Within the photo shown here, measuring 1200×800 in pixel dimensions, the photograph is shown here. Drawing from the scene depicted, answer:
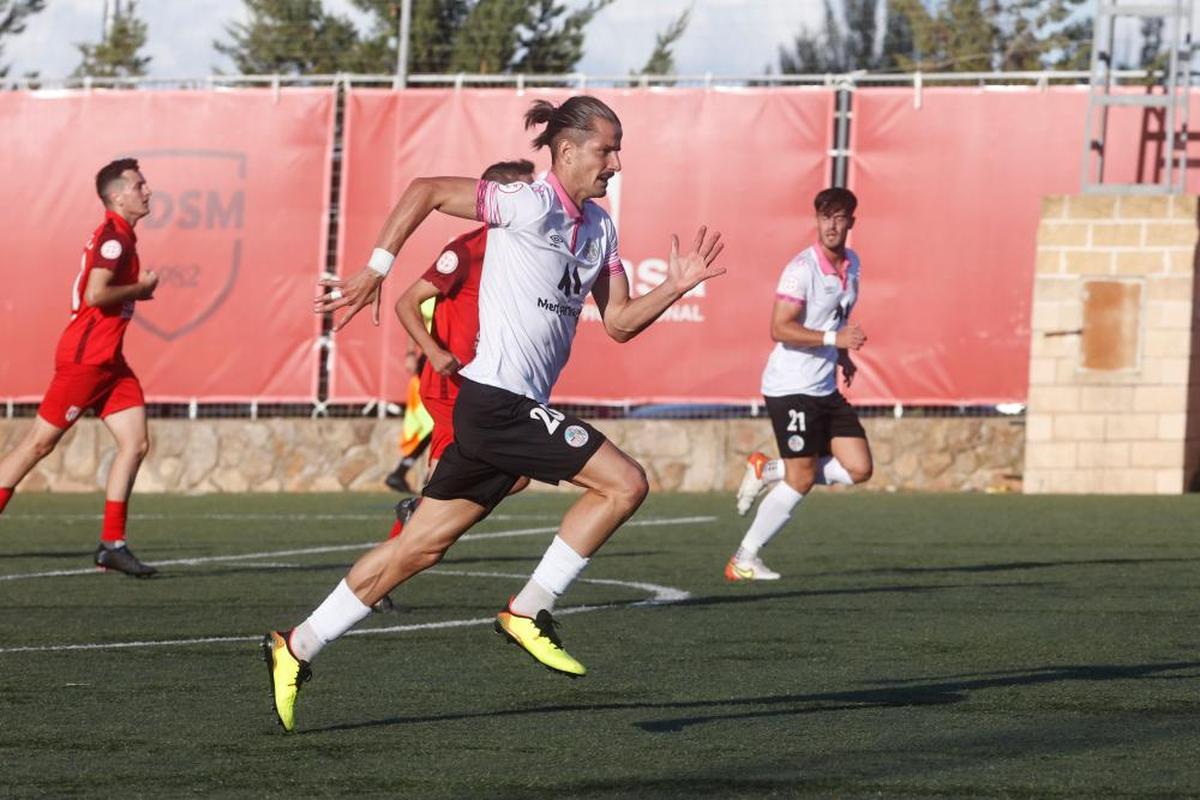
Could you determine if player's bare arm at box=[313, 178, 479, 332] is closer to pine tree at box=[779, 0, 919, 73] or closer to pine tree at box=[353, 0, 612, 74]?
pine tree at box=[353, 0, 612, 74]

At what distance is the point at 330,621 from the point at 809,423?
19.4 ft

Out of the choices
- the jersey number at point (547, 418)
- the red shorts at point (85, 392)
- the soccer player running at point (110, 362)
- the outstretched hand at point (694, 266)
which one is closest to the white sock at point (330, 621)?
the jersey number at point (547, 418)

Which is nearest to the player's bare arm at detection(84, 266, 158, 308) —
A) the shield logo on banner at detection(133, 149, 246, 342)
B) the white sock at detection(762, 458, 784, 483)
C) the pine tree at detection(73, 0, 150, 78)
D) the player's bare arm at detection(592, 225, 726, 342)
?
the white sock at detection(762, 458, 784, 483)

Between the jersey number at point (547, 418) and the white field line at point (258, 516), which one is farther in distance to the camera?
the white field line at point (258, 516)

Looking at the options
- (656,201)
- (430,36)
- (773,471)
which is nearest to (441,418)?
(773,471)

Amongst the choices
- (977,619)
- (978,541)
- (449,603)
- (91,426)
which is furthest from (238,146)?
(977,619)

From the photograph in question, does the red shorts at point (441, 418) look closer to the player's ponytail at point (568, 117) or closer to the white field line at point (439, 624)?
the white field line at point (439, 624)

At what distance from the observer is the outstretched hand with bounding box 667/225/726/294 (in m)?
6.29

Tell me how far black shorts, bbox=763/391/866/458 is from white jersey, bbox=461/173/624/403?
521cm

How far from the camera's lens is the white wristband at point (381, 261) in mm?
6316

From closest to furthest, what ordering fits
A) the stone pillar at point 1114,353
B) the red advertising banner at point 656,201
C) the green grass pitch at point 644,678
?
the green grass pitch at point 644,678, the stone pillar at point 1114,353, the red advertising banner at point 656,201

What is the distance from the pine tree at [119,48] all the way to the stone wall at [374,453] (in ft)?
19.6

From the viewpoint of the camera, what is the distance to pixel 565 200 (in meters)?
6.68

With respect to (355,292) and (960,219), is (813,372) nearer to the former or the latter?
(355,292)
